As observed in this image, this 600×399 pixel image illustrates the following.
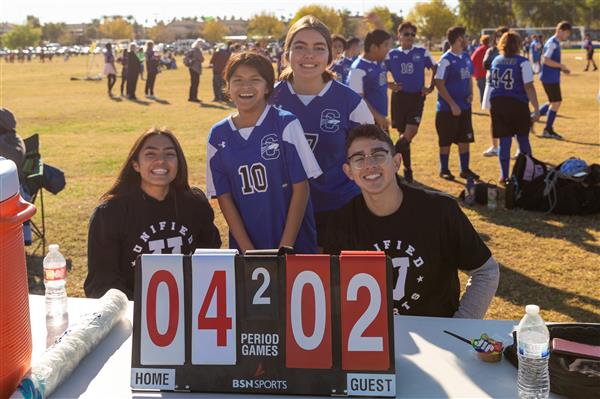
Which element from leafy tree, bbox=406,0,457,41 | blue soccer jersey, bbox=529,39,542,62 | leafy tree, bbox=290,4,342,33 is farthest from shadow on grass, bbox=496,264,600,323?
leafy tree, bbox=290,4,342,33

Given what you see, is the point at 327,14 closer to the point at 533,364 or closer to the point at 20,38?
the point at 20,38

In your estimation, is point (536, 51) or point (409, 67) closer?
point (409, 67)

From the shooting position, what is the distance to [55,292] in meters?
2.34

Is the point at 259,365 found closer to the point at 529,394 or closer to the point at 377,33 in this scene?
the point at 529,394

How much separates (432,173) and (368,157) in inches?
252

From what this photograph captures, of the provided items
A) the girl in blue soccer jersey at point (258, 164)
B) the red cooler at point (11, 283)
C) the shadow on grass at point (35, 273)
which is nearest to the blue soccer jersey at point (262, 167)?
the girl in blue soccer jersey at point (258, 164)

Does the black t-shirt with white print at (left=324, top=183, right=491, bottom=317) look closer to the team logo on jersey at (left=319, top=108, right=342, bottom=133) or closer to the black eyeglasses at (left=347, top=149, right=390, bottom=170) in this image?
the black eyeglasses at (left=347, top=149, right=390, bottom=170)

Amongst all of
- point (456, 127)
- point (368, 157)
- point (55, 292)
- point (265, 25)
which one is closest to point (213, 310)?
point (55, 292)

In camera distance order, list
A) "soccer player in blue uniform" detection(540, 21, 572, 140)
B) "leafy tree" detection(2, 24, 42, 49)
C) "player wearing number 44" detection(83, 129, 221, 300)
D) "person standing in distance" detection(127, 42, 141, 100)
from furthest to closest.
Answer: "leafy tree" detection(2, 24, 42, 49), "person standing in distance" detection(127, 42, 141, 100), "soccer player in blue uniform" detection(540, 21, 572, 140), "player wearing number 44" detection(83, 129, 221, 300)

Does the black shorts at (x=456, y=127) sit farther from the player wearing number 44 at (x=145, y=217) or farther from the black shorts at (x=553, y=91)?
the player wearing number 44 at (x=145, y=217)

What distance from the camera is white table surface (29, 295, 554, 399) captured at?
5.97ft

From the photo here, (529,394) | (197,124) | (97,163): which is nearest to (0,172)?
(529,394)

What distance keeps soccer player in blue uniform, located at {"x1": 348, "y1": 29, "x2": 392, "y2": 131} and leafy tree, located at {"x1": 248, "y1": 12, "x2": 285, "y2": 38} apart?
4042 inches

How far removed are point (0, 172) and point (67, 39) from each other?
147324mm
